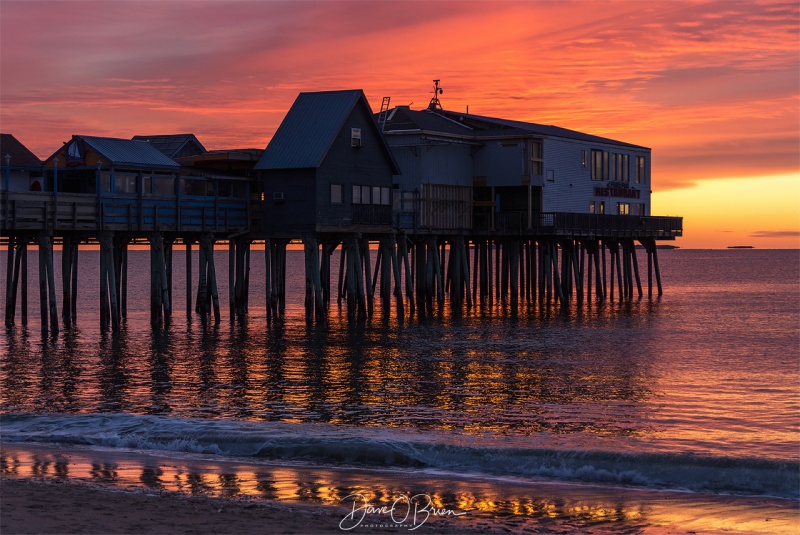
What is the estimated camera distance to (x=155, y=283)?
43.5 m

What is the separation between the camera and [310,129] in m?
46.3

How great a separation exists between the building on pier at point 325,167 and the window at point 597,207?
1691 centimetres

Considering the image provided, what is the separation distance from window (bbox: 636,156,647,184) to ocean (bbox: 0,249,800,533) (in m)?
23.3

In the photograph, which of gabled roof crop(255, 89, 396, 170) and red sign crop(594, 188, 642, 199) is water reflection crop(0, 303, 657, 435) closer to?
gabled roof crop(255, 89, 396, 170)

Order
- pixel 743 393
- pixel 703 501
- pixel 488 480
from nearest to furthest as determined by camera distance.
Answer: pixel 703 501, pixel 488 480, pixel 743 393

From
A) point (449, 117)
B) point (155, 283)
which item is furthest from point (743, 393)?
point (449, 117)

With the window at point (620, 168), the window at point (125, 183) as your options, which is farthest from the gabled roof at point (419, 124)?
the window at point (125, 183)

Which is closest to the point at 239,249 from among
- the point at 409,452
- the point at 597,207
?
the point at 597,207

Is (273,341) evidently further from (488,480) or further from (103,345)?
(488,480)

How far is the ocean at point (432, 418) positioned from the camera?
1652cm

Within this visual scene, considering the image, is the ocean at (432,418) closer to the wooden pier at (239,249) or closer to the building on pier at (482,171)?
the wooden pier at (239,249)

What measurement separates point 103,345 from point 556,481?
24.4 metres

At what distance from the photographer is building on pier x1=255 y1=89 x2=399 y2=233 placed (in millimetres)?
45031

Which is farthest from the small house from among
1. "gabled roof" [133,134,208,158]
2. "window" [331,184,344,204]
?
"gabled roof" [133,134,208,158]
